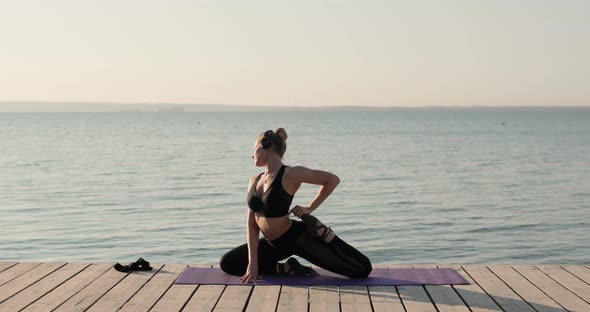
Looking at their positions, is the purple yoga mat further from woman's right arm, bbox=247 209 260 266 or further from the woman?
woman's right arm, bbox=247 209 260 266

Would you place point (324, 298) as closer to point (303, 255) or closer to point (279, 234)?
point (303, 255)

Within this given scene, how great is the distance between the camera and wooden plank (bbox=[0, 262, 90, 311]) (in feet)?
21.0

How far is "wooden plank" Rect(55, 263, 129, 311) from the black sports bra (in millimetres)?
1352

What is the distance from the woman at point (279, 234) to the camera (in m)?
7.11

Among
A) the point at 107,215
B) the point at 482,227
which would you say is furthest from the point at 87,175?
the point at 482,227

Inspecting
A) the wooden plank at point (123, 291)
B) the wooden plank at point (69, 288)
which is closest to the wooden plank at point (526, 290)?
the wooden plank at point (123, 291)

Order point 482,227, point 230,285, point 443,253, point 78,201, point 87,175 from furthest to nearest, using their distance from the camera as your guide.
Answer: point 87,175
point 78,201
point 482,227
point 443,253
point 230,285

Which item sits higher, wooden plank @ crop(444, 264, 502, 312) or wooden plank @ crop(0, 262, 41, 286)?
wooden plank @ crop(444, 264, 502, 312)

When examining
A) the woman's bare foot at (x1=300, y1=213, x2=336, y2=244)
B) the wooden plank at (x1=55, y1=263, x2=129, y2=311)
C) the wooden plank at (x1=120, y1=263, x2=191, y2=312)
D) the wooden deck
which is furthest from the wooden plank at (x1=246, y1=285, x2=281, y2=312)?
the wooden plank at (x1=55, y1=263, x2=129, y2=311)

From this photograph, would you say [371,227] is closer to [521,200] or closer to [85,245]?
[85,245]

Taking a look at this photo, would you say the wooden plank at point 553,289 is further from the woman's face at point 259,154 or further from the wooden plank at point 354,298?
the woman's face at point 259,154

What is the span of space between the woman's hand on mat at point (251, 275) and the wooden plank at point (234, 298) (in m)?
0.17

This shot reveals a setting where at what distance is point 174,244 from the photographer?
46.9 ft

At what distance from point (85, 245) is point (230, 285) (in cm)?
792
